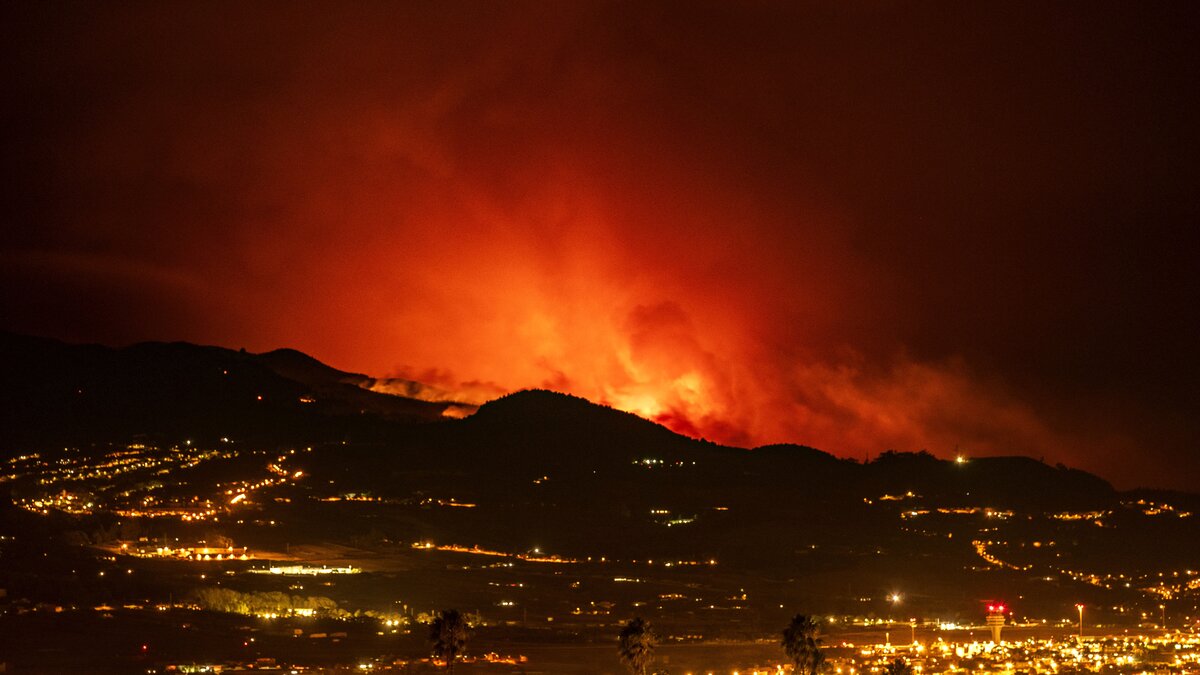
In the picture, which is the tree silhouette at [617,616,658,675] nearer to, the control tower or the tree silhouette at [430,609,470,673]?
the tree silhouette at [430,609,470,673]

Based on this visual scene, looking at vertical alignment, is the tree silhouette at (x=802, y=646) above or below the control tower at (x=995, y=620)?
below

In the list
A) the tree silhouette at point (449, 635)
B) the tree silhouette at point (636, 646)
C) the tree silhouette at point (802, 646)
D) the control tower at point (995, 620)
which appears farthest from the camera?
the control tower at point (995, 620)

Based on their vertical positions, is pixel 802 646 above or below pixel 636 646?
above

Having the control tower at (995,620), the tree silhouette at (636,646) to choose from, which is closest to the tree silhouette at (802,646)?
the tree silhouette at (636,646)

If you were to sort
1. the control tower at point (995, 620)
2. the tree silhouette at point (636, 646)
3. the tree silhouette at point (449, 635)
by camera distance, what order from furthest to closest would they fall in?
the control tower at point (995, 620)
the tree silhouette at point (449, 635)
the tree silhouette at point (636, 646)

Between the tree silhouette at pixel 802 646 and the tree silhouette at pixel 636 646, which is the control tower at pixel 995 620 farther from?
the tree silhouette at pixel 636 646

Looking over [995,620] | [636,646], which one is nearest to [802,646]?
[636,646]

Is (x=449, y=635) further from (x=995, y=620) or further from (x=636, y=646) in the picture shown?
(x=995, y=620)

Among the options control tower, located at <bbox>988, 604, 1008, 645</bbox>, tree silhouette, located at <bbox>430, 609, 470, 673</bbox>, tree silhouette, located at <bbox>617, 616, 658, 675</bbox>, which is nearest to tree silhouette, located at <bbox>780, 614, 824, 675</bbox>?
tree silhouette, located at <bbox>617, 616, 658, 675</bbox>

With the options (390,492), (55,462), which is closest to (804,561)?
(390,492)
